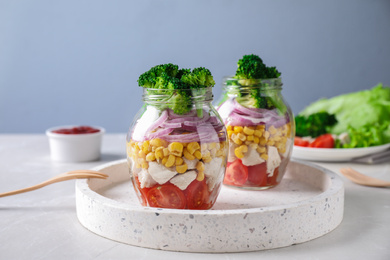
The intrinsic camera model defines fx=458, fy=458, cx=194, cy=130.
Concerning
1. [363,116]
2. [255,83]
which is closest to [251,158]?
[255,83]

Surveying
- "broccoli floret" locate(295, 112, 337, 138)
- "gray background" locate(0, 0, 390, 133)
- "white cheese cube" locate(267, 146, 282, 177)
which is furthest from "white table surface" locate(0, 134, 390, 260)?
"gray background" locate(0, 0, 390, 133)

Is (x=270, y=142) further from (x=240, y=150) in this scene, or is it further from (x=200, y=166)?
(x=200, y=166)

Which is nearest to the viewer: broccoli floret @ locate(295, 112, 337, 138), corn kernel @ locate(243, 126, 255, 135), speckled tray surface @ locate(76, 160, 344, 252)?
speckled tray surface @ locate(76, 160, 344, 252)

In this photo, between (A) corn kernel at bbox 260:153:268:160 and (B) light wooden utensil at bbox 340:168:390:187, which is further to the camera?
(B) light wooden utensil at bbox 340:168:390:187

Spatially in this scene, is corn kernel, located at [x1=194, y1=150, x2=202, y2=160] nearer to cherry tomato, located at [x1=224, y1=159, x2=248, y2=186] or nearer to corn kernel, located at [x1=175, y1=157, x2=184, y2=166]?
corn kernel, located at [x1=175, y1=157, x2=184, y2=166]

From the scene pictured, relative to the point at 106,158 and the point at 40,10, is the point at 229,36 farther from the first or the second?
the point at 106,158

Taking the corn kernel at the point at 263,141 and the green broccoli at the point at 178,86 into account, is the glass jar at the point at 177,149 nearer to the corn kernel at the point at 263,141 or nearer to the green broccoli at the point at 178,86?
the green broccoli at the point at 178,86

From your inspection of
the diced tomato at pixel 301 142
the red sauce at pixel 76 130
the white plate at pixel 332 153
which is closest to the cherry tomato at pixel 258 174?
the white plate at pixel 332 153
